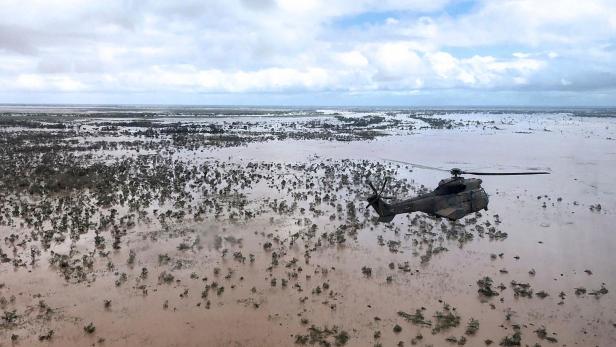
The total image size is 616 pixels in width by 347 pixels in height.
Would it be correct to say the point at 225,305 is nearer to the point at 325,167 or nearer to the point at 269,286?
the point at 269,286

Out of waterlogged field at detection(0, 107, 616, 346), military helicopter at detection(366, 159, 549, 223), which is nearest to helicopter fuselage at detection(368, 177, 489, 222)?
military helicopter at detection(366, 159, 549, 223)

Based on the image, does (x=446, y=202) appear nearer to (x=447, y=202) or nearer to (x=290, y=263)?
(x=447, y=202)

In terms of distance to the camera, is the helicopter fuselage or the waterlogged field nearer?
the waterlogged field

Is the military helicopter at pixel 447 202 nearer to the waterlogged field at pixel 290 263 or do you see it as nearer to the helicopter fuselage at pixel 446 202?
the helicopter fuselage at pixel 446 202

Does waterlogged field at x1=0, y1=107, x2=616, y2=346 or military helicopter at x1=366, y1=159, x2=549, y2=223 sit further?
military helicopter at x1=366, y1=159, x2=549, y2=223

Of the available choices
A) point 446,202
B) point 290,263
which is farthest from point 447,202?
point 290,263

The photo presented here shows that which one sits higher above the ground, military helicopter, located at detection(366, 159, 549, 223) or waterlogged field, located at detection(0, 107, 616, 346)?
military helicopter, located at detection(366, 159, 549, 223)

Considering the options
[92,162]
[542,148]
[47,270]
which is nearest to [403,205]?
[47,270]

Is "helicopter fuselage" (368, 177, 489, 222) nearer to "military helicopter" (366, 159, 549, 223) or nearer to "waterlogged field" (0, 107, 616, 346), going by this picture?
"military helicopter" (366, 159, 549, 223)

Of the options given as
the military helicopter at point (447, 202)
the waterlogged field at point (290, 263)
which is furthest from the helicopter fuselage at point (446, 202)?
the waterlogged field at point (290, 263)
